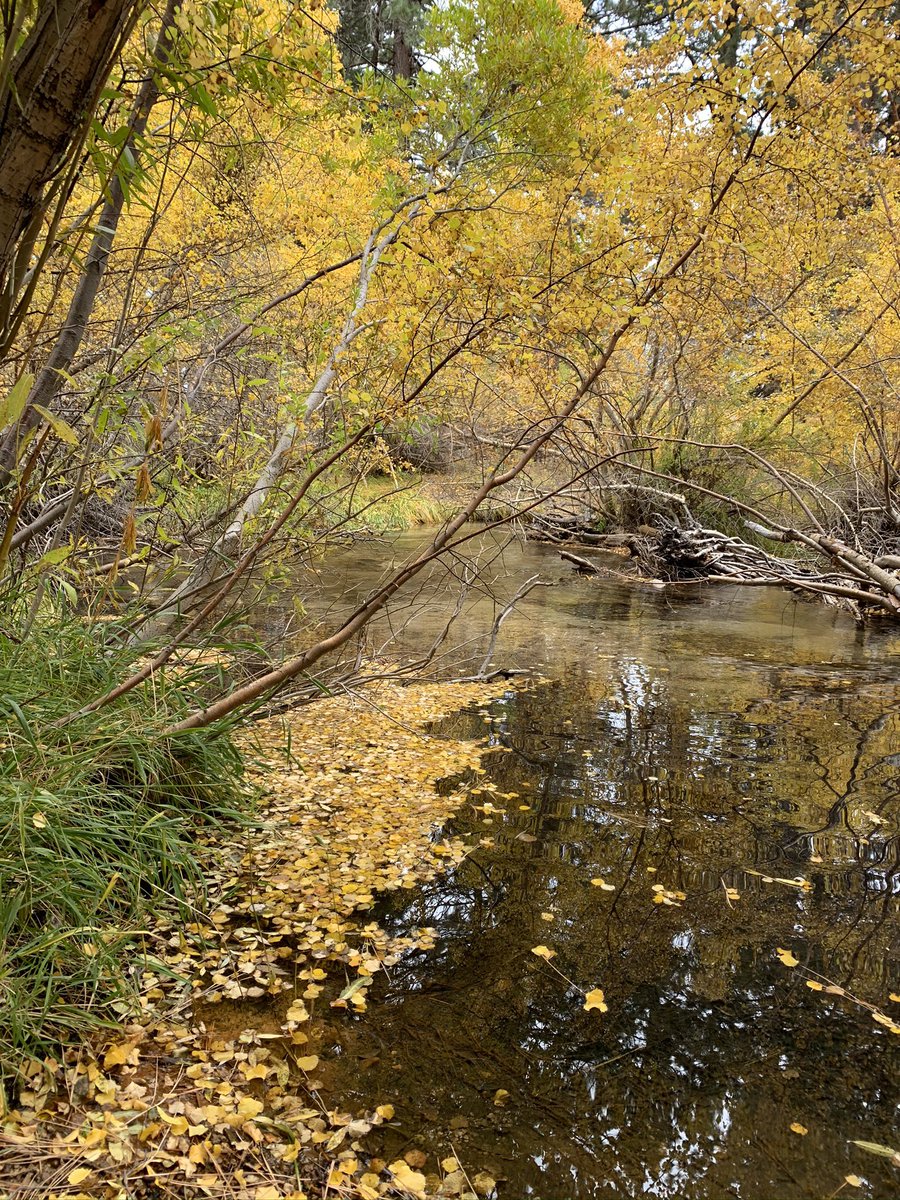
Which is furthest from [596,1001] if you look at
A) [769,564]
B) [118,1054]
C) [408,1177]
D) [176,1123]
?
[769,564]

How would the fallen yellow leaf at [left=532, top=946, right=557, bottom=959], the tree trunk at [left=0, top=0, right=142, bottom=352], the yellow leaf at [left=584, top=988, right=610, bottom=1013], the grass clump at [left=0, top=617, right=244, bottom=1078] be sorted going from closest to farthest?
the tree trunk at [left=0, top=0, right=142, bottom=352]
the grass clump at [left=0, top=617, right=244, bottom=1078]
the yellow leaf at [left=584, top=988, right=610, bottom=1013]
the fallen yellow leaf at [left=532, top=946, right=557, bottom=959]

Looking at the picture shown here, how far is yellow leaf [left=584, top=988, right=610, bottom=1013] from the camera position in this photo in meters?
2.56

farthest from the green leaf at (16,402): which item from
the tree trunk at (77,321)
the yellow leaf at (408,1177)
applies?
the yellow leaf at (408,1177)

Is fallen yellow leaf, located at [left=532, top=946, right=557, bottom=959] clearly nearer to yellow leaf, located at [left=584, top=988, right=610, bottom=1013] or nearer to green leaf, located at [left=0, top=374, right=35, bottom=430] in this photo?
yellow leaf, located at [left=584, top=988, right=610, bottom=1013]

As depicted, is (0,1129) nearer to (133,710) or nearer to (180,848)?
(180,848)

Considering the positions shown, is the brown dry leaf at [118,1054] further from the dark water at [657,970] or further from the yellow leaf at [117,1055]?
the dark water at [657,970]

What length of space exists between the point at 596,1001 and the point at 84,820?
1.95 meters

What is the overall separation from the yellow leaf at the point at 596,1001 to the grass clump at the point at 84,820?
1550 millimetres

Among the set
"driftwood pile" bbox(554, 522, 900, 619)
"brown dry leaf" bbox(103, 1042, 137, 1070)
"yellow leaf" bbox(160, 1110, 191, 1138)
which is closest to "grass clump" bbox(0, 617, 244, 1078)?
"brown dry leaf" bbox(103, 1042, 137, 1070)

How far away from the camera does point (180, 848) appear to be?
3.01m

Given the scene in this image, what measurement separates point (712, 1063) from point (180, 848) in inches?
83.9

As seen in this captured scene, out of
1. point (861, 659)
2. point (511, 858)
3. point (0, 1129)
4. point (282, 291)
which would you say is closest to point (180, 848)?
point (0, 1129)

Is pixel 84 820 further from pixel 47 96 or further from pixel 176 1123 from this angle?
pixel 47 96

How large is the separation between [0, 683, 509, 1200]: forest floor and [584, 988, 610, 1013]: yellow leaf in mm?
644
